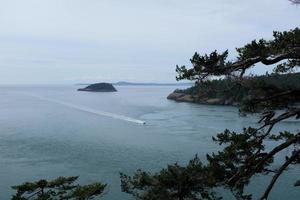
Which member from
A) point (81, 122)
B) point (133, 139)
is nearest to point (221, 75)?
point (133, 139)

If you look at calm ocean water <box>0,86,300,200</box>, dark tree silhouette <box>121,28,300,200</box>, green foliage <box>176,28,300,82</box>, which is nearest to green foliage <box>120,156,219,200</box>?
dark tree silhouette <box>121,28,300,200</box>

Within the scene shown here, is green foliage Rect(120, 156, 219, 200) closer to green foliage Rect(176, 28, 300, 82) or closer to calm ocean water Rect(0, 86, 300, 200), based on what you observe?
green foliage Rect(176, 28, 300, 82)

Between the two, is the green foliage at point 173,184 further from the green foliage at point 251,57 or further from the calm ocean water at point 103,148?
the calm ocean water at point 103,148

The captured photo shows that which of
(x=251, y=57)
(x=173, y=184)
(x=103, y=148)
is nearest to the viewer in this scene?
(x=251, y=57)

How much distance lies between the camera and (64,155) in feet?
106

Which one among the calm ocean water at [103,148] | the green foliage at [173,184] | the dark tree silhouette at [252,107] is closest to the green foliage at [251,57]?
the dark tree silhouette at [252,107]

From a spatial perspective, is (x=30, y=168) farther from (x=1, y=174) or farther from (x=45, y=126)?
(x=45, y=126)

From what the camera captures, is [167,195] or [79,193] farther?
[79,193]

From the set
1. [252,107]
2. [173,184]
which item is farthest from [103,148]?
[252,107]

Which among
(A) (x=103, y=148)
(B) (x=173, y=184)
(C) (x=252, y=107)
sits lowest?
(A) (x=103, y=148)

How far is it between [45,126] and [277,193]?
33.6 metres

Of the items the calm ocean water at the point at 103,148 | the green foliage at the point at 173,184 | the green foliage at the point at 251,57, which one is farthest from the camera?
the calm ocean water at the point at 103,148

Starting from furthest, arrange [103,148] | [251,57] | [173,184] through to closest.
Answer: [103,148] → [173,184] → [251,57]

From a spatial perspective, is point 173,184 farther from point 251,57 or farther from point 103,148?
point 103,148
